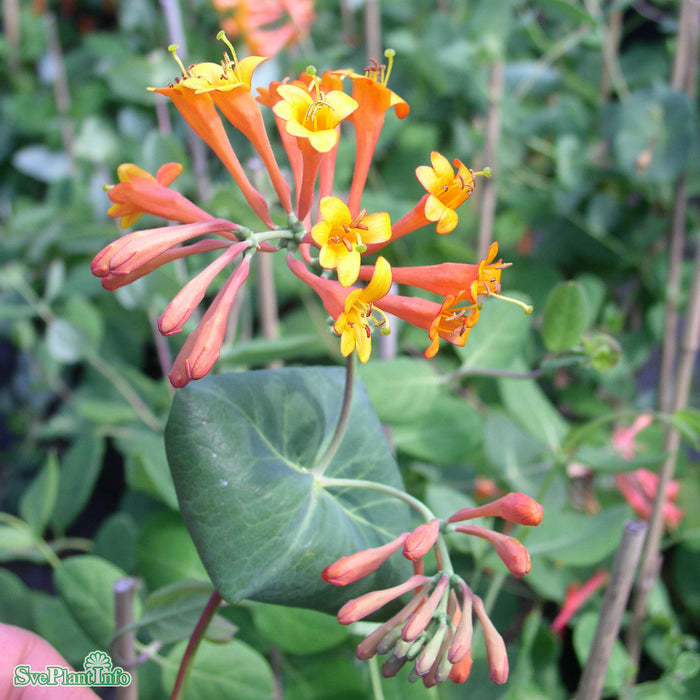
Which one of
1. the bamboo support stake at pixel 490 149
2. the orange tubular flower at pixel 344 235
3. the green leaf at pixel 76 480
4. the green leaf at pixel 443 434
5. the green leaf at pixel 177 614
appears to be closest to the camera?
the orange tubular flower at pixel 344 235

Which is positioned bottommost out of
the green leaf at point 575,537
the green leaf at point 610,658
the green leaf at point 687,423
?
the green leaf at point 610,658

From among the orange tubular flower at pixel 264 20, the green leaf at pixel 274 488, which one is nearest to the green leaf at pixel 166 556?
the green leaf at pixel 274 488

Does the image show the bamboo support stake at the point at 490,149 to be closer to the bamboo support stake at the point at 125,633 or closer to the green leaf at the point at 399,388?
the green leaf at the point at 399,388

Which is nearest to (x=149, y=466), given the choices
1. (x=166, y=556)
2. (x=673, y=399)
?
(x=166, y=556)

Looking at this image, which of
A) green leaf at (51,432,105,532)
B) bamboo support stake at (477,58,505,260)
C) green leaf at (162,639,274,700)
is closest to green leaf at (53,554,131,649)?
green leaf at (162,639,274,700)

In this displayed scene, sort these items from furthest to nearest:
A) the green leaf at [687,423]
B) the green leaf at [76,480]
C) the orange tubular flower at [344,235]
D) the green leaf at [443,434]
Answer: the green leaf at [76,480], the green leaf at [443,434], the green leaf at [687,423], the orange tubular flower at [344,235]

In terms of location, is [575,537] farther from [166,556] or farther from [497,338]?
[166,556]

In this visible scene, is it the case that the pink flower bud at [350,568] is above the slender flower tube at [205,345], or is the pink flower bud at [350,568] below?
below
